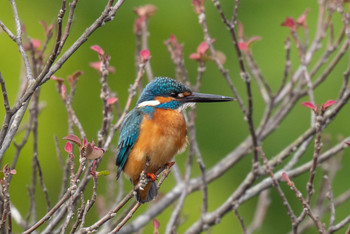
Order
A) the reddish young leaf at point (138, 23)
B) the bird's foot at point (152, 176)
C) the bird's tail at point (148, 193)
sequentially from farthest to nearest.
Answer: the reddish young leaf at point (138, 23)
the bird's tail at point (148, 193)
the bird's foot at point (152, 176)

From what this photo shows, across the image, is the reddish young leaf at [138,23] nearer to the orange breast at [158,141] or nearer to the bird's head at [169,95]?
the bird's head at [169,95]

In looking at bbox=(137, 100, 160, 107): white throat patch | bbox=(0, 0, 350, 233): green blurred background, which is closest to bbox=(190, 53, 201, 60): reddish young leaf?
bbox=(137, 100, 160, 107): white throat patch

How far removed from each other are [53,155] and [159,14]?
2.11 metres

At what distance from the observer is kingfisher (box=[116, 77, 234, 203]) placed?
3.34 m

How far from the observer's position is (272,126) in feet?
14.2

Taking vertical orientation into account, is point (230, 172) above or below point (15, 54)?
below

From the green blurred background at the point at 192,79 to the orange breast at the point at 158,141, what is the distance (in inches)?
122

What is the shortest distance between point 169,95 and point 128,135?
0.33 meters

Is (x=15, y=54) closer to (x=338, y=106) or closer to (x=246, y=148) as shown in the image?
(x=246, y=148)

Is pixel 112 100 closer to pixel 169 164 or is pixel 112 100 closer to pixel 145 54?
pixel 145 54

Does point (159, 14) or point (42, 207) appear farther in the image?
point (159, 14)

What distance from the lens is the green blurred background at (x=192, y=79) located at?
673 centimetres

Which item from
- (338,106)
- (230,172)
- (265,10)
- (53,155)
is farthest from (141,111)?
(265,10)

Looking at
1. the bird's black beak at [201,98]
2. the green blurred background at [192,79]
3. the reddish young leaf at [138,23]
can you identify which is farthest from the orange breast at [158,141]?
the green blurred background at [192,79]
